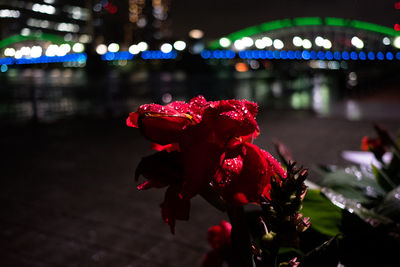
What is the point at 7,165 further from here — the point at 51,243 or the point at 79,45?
the point at 79,45

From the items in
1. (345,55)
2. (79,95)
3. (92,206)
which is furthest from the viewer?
(345,55)

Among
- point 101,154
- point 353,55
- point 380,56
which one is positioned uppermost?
point 353,55

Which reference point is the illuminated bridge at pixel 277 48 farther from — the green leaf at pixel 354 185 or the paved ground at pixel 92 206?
the green leaf at pixel 354 185

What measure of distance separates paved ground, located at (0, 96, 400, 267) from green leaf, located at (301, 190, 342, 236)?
161cm

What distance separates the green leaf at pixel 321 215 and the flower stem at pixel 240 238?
0.30 metres

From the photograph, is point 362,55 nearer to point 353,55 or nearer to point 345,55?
point 353,55

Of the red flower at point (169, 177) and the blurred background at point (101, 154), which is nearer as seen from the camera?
the red flower at point (169, 177)

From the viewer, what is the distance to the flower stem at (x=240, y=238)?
1.41 feet

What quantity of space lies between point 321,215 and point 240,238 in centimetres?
33

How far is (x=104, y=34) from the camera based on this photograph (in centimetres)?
7825

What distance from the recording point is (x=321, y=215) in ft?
2.31

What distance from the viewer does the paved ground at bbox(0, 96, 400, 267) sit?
7.71 feet


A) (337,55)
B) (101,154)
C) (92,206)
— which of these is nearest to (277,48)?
(337,55)

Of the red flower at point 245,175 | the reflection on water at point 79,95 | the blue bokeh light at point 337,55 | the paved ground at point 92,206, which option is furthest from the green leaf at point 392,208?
the blue bokeh light at point 337,55
